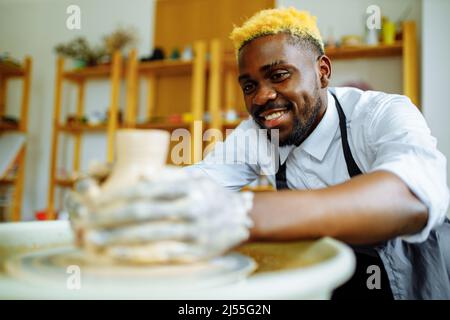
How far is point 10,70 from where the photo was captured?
380cm

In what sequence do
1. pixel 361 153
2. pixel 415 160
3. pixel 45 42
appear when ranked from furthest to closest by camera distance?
pixel 45 42
pixel 361 153
pixel 415 160

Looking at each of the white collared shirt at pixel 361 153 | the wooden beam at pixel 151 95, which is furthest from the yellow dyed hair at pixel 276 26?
the wooden beam at pixel 151 95

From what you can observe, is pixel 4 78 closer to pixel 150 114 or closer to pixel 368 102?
pixel 150 114

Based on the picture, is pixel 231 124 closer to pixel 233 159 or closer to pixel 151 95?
pixel 151 95

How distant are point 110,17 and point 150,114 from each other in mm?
1086

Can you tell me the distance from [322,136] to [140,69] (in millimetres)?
2547

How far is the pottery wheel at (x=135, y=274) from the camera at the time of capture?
1.26 ft

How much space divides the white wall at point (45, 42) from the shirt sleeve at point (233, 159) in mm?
2611

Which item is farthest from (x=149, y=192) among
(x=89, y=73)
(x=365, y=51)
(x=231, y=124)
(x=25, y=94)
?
(x=25, y=94)

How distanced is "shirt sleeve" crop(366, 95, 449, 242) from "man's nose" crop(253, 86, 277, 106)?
297 millimetres

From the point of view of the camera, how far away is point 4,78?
405 centimetres

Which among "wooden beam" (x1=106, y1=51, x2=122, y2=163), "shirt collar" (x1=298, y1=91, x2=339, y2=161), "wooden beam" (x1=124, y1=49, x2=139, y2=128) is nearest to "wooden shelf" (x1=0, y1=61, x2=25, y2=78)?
"wooden beam" (x1=106, y1=51, x2=122, y2=163)

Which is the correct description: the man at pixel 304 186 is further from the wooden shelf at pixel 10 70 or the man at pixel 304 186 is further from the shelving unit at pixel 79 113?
the wooden shelf at pixel 10 70
